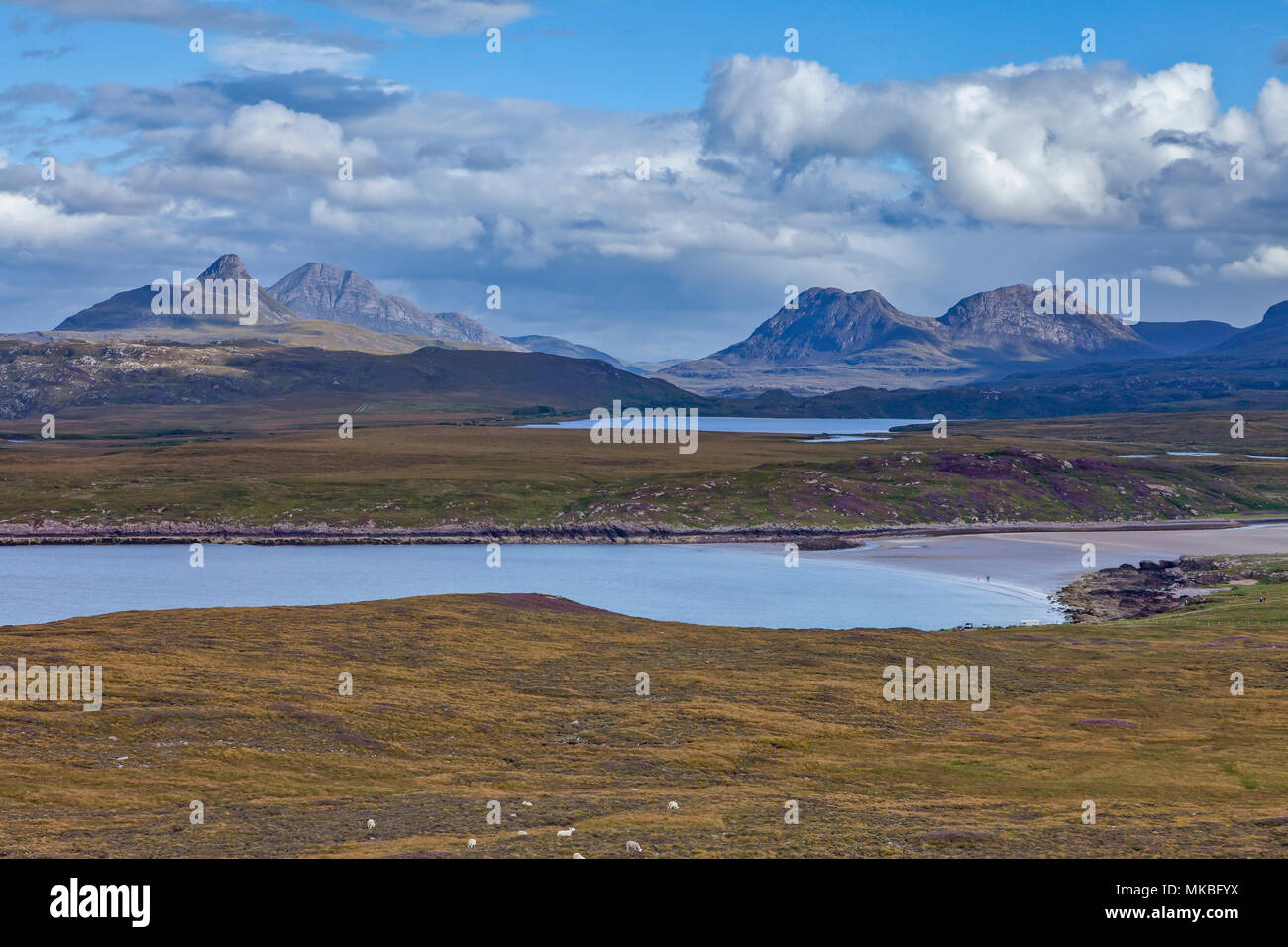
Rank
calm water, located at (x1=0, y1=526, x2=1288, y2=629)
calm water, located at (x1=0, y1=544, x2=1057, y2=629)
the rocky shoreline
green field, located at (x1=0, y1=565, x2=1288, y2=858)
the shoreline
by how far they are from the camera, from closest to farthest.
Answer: green field, located at (x1=0, y1=565, x2=1288, y2=858) → the rocky shoreline → calm water, located at (x1=0, y1=544, x2=1057, y2=629) → calm water, located at (x1=0, y1=526, x2=1288, y2=629) → the shoreline

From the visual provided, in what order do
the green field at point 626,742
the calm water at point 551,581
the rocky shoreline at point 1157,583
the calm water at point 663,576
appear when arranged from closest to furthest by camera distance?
the green field at point 626,742 < the rocky shoreline at point 1157,583 < the calm water at point 551,581 < the calm water at point 663,576

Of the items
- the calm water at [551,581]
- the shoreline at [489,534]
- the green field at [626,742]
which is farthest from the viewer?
the shoreline at [489,534]

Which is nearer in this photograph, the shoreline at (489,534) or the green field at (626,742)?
the green field at (626,742)

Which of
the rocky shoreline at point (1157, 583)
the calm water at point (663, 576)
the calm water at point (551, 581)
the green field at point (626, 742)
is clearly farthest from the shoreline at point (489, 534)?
the green field at point (626, 742)

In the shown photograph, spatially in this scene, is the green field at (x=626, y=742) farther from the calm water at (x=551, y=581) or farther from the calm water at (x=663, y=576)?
the calm water at (x=663, y=576)

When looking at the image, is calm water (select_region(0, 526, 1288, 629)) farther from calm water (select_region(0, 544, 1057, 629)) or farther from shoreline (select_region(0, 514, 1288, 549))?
shoreline (select_region(0, 514, 1288, 549))

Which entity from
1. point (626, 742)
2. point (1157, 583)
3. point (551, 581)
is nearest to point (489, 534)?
point (551, 581)

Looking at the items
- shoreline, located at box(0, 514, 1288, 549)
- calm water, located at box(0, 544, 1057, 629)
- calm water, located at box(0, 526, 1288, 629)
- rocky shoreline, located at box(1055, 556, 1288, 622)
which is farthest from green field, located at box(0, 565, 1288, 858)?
shoreline, located at box(0, 514, 1288, 549)
